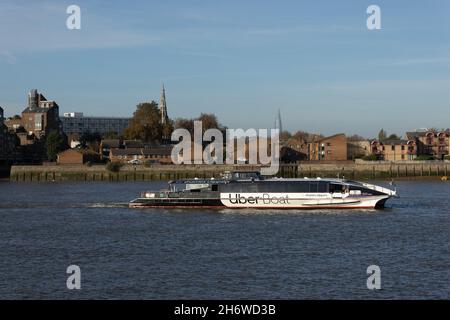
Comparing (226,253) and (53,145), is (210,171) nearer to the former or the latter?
(53,145)

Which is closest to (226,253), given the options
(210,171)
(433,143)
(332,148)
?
(210,171)

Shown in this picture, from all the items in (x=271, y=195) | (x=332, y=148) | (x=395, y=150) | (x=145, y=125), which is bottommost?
(x=271, y=195)

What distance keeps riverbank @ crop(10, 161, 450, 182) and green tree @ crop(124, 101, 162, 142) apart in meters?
33.3

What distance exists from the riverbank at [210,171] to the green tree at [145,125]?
3328 centimetres

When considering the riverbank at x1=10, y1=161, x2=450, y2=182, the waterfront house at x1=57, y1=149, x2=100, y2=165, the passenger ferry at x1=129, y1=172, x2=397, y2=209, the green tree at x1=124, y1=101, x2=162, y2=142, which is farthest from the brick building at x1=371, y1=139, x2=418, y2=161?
the passenger ferry at x1=129, y1=172, x2=397, y2=209

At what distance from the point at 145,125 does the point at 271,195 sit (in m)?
109

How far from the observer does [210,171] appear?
129 m

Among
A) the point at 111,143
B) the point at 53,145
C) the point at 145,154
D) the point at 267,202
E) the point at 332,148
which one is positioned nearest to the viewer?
the point at 267,202

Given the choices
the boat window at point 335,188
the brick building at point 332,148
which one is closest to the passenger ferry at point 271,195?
the boat window at point 335,188

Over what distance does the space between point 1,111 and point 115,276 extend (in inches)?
5216

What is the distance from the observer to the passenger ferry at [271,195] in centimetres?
6181

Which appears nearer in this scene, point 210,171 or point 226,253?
point 226,253

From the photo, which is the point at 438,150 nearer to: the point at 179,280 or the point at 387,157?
the point at 387,157

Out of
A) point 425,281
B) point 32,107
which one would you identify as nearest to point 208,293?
point 425,281
